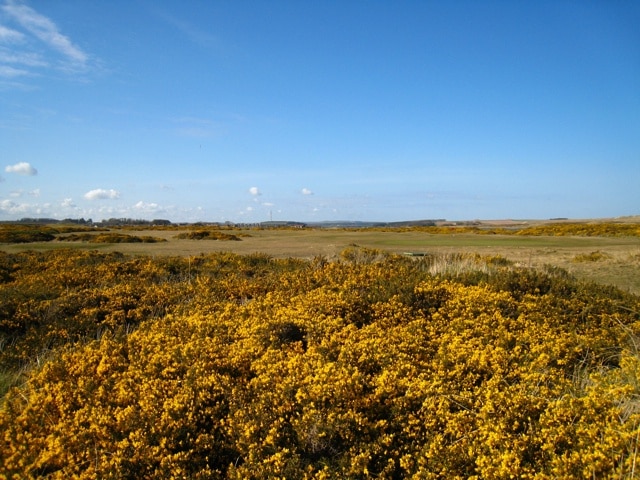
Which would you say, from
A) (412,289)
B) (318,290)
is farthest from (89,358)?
(412,289)

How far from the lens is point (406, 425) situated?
14.6 ft

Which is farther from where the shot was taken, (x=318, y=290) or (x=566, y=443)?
(x=318, y=290)

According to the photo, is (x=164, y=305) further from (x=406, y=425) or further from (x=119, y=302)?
(x=406, y=425)

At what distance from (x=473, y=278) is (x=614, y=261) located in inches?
441

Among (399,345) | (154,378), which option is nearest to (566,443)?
(399,345)

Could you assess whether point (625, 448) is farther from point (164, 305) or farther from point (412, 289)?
point (164, 305)

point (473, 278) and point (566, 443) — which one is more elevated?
point (473, 278)

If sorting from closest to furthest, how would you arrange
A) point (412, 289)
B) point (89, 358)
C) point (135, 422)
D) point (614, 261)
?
point (135, 422) → point (89, 358) → point (412, 289) → point (614, 261)

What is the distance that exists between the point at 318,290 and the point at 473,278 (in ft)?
11.2

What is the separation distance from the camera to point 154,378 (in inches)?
209

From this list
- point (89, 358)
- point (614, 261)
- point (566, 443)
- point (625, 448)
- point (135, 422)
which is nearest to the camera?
point (625, 448)

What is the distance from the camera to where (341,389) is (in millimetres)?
4684

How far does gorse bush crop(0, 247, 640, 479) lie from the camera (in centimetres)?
382

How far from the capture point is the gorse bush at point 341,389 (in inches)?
150
